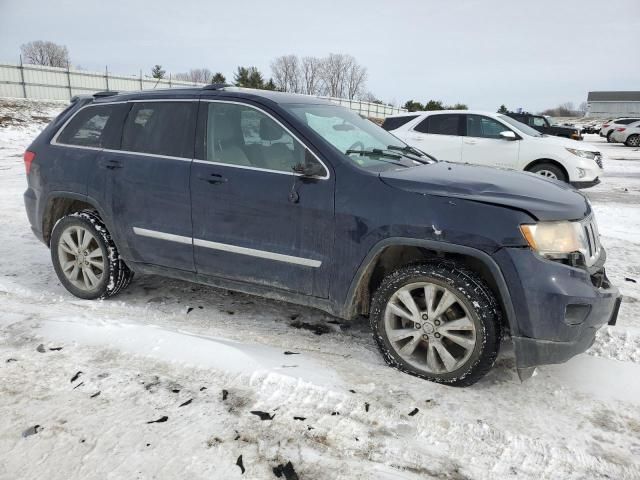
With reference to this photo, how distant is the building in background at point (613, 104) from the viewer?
93.1 metres

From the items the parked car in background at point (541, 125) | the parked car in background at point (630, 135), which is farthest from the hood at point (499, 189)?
the parked car in background at point (630, 135)

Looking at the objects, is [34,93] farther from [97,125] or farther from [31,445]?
[31,445]

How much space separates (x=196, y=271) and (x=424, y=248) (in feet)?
5.72

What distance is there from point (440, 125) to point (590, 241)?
Answer: 7563mm

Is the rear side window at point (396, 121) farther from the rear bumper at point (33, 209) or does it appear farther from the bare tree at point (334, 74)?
the bare tree at point (334, 74)

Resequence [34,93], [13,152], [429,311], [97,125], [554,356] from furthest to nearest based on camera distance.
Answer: [34,93] < [13,152] < [97,125] < [429,311] < [554,356]

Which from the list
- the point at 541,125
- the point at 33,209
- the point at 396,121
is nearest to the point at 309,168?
the point at 33,209

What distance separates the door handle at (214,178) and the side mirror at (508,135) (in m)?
7.34

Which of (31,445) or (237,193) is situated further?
(237,193)

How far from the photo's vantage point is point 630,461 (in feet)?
7.93

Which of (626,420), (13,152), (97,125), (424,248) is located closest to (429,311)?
(424,248)

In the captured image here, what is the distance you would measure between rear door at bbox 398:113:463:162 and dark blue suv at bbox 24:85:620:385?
604 cm

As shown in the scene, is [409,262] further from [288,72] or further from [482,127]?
[288,72]

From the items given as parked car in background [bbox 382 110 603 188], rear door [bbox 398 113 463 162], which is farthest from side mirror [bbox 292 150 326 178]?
rear door [bbox 398 113 463 162]
